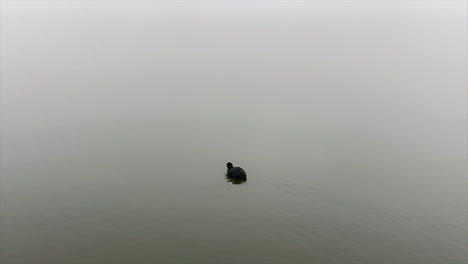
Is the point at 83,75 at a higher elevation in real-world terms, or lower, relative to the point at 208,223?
higher

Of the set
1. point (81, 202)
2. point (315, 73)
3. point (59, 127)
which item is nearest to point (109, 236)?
point (81, 202)

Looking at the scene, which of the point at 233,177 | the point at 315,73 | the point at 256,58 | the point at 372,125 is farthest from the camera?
the point at 256,58

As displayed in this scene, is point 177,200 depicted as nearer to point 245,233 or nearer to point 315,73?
point 245,233

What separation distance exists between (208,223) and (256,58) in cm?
2019

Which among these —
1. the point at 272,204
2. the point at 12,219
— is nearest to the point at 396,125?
the point at 272,204

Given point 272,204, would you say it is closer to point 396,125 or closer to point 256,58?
point 396,125

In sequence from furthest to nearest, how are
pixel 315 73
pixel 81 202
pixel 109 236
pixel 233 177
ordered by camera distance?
pixel 315 73
pixel 233 177
pixel 81 202
pixel 109 236

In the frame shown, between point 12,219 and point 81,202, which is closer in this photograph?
point 12,219

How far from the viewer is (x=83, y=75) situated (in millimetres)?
24750

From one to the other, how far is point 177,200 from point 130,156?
383 cm

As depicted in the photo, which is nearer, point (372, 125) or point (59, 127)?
point (59, 127)

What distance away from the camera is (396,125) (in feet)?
65.3

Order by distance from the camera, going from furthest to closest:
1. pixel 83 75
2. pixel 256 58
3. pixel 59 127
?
pixel 256 58, pixel 83 75, pixel 59 127

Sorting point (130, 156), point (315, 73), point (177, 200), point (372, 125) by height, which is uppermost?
point (315, 73)
